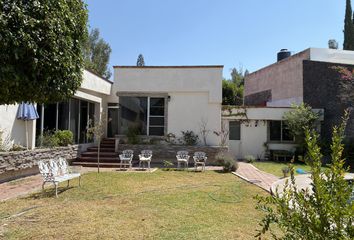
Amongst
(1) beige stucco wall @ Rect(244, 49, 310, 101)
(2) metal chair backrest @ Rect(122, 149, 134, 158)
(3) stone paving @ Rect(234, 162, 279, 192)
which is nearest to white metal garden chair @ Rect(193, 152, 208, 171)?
(3) stone paving @ Rect(234, 162, 279, 192)

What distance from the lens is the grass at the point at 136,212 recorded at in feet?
20.2

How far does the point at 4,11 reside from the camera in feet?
12.9

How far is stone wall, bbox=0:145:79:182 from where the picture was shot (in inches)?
444

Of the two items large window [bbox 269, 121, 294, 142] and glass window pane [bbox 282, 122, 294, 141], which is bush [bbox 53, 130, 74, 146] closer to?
large window [bbox 269, 121, 294, 142]

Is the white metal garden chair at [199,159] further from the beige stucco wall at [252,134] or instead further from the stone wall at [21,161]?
the stone wall at [21,161]

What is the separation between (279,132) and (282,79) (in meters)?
5.81

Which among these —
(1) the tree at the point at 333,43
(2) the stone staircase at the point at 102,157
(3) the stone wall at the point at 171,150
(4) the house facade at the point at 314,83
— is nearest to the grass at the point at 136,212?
(2) the stone staircase at the point at 102,157

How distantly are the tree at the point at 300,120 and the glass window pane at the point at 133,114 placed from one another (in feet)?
29.8

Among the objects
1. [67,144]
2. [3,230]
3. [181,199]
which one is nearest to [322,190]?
[3,230]

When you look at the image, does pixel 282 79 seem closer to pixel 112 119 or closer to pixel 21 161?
pixel 112 119

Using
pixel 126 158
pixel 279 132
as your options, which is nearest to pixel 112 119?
pixel 126 158

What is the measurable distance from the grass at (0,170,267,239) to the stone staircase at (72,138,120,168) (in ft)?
16.2

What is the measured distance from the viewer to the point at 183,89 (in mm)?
19062

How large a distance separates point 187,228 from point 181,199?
2694mm
